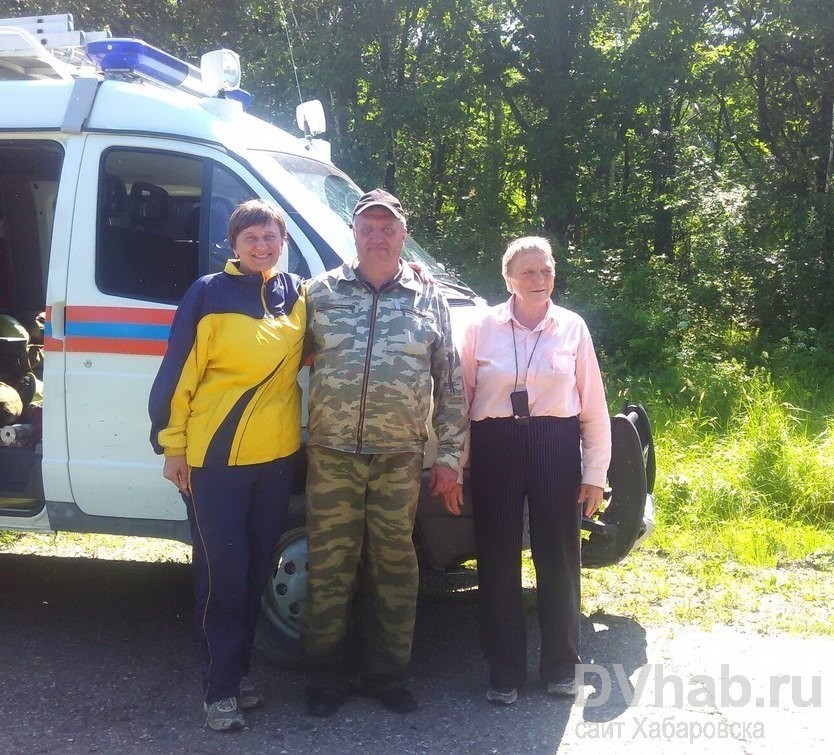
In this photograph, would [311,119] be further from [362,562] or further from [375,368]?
[362,562]

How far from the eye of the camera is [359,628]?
3.95 m

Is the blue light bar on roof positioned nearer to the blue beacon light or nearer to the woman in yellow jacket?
the blue beacon light

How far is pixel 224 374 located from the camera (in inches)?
134

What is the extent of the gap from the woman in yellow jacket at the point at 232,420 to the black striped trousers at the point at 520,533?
30.8 inches

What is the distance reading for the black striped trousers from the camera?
367cm

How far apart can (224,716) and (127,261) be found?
75.0 inches

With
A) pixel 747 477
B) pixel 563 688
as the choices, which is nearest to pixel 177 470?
pixel 563 688

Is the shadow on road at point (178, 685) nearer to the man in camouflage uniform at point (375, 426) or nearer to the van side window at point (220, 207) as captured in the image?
the man in camouflage uniform at point (375, 426)

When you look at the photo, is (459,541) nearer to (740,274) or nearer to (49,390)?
(49,390)

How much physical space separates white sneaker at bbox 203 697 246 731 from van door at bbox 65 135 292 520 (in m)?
0.85

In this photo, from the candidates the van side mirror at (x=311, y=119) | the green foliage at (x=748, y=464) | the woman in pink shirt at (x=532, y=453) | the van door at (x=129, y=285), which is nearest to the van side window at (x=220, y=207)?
A: the van door at (x=129, y=285)

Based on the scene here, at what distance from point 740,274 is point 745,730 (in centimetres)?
845

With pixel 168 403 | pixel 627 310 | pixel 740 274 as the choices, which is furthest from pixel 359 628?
pixel 740 274

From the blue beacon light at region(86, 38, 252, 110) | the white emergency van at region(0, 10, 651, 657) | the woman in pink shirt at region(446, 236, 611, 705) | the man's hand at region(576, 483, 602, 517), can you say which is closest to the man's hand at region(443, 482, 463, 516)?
the woman in pink shirt at region(446, 236, 611, 705)
